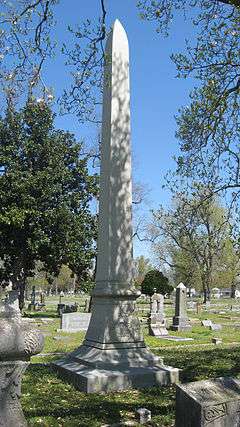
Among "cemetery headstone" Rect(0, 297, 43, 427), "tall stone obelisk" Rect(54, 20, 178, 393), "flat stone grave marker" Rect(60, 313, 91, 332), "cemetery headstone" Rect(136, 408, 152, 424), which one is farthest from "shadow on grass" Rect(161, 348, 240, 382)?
"flat stone grave marker" Rect(60, 313, 91, 332)

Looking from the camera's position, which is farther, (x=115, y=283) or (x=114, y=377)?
(x=115, y=283)

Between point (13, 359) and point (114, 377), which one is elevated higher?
point (13, 359)

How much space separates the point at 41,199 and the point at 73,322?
832 centimetres

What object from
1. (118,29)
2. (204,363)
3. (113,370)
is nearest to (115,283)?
(113,370)

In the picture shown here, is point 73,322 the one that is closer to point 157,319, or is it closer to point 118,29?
point 157,319

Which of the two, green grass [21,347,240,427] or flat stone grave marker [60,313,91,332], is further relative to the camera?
flat stone grave marker [60,313,91,332]

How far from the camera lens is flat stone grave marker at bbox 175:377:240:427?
4359mm

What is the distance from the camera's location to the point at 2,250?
26.3m

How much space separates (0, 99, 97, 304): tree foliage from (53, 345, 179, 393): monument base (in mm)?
16966

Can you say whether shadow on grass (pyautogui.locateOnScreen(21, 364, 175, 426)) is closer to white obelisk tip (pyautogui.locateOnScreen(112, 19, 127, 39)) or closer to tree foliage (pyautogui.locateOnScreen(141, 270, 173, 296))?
white obelisk tip (pyautogui.locateOnScreen(112, 19, 127, 39))

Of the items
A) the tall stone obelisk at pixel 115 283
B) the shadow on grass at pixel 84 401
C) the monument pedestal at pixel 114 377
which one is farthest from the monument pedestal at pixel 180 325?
the shadow on grass at pixel 84 401

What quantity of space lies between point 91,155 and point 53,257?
6.66 metres

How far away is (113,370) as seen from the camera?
8125mm

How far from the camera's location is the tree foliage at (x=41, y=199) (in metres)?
26.0
